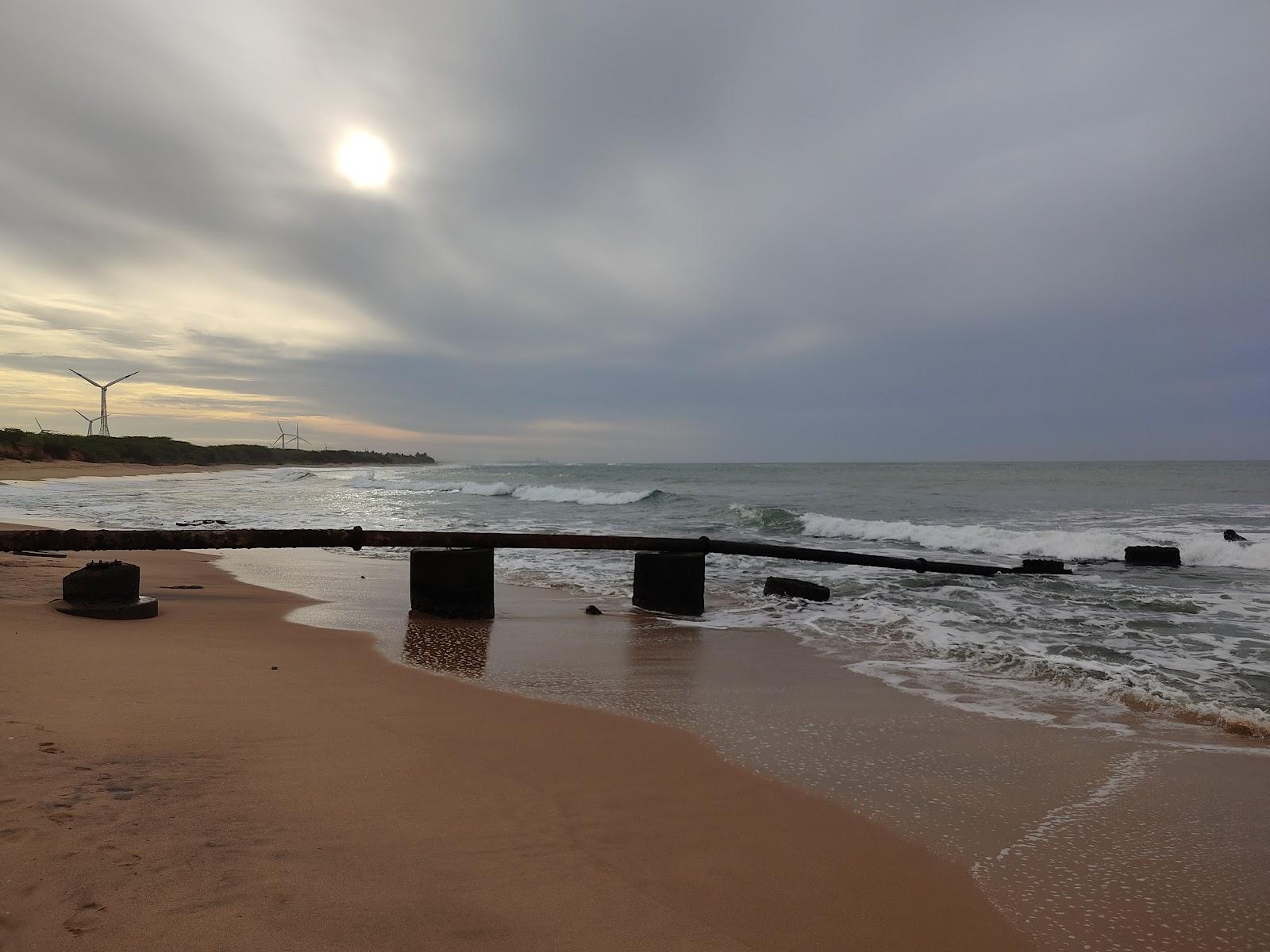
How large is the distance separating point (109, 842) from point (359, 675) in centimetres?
267

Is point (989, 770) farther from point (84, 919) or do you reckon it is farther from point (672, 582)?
point (672, 582)

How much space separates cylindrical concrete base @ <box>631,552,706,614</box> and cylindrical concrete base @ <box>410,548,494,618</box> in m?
1.89

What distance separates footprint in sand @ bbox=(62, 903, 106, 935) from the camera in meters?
1.79

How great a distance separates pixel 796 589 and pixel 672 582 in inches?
79.6

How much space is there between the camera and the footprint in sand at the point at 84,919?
5.88 feet

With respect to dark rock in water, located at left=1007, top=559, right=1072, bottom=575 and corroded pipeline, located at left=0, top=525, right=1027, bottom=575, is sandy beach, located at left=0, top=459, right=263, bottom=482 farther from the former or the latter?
dark rock in water, located at left=1007, top=559, right=1072, bottom=575

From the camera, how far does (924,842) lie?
286 centimetres

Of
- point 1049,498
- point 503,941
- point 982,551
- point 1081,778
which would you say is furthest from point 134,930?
point 1049,498

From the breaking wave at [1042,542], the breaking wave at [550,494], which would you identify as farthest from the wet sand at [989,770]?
the breaking wave at [550,494]

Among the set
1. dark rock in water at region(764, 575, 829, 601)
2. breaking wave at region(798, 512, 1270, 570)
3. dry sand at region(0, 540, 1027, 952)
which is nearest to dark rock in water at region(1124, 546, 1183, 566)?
breaking wave at region(798, 512, 1270, 570)

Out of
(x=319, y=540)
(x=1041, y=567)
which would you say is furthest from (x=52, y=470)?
(x=1041, y=567)

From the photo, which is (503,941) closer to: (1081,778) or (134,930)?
(134,930)

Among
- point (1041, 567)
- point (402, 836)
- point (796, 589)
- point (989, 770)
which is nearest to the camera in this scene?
point (402, 836)

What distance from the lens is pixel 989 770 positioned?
3631 mm
